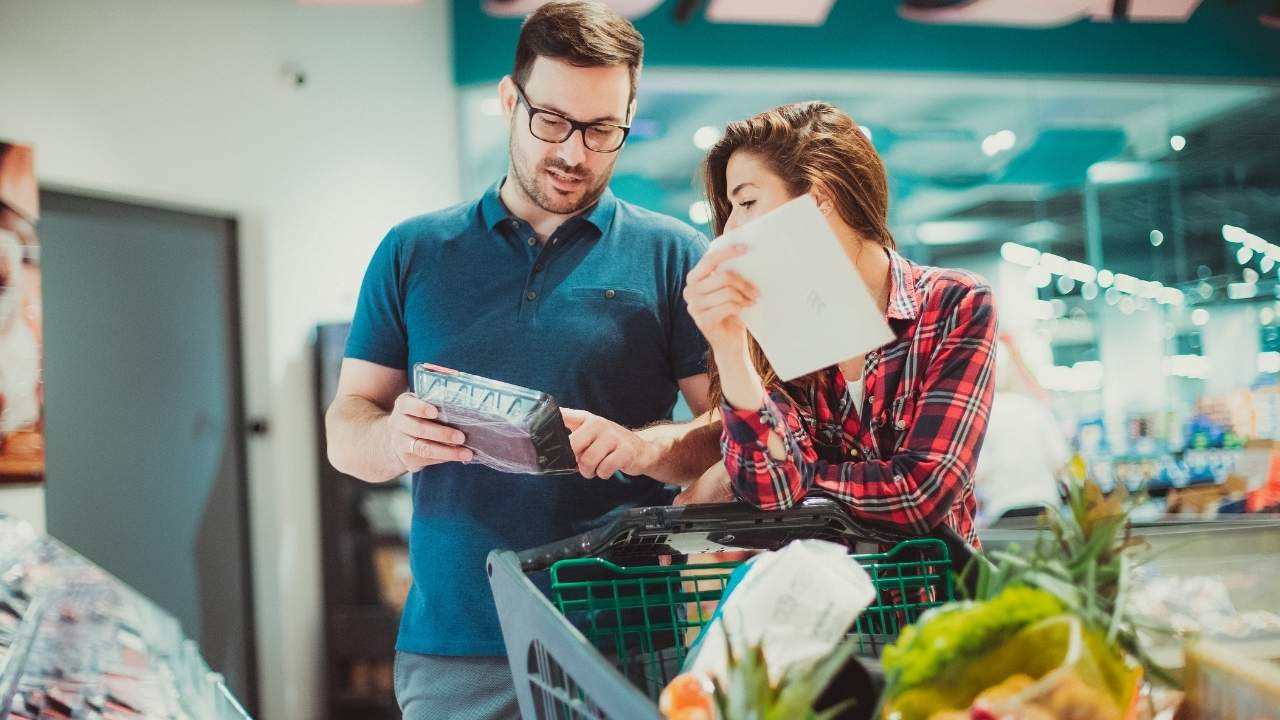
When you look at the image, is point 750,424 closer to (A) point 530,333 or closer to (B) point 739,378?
(B) point 739,378

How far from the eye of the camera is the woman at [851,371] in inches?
51.3

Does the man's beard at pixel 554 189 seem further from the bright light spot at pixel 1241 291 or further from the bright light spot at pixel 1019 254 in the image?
the bright light spot at pixel 1241 291

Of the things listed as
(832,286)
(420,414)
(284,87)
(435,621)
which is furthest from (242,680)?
(832,286)

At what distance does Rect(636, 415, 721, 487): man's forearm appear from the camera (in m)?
1.61

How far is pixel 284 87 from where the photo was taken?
18.3 ft

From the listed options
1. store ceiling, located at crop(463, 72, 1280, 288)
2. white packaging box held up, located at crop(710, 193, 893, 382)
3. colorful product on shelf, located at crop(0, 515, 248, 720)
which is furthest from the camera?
store ceiling, located at crop(463, 72, 1280, 288)

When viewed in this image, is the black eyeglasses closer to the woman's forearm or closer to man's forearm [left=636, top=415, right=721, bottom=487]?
man's forearm [left=636, top=415, right=721, bottom=487]

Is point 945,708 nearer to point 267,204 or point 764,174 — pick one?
point 764,174

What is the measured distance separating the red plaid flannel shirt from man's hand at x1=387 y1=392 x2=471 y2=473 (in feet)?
1.22

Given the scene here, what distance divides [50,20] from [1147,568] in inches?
179

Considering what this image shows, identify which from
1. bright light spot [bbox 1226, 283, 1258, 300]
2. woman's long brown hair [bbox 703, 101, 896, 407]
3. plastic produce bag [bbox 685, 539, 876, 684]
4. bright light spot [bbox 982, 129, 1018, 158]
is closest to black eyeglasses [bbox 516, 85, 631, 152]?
woman's long brown hair [bbox 703, 101, 896, 407]

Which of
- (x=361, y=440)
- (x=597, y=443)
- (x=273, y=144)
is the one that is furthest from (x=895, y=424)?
(x=273, y=144)

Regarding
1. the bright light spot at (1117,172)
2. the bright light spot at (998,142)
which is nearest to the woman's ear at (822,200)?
the bright light spot at (998,142)

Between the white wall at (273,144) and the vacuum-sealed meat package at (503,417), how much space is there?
147 inches
